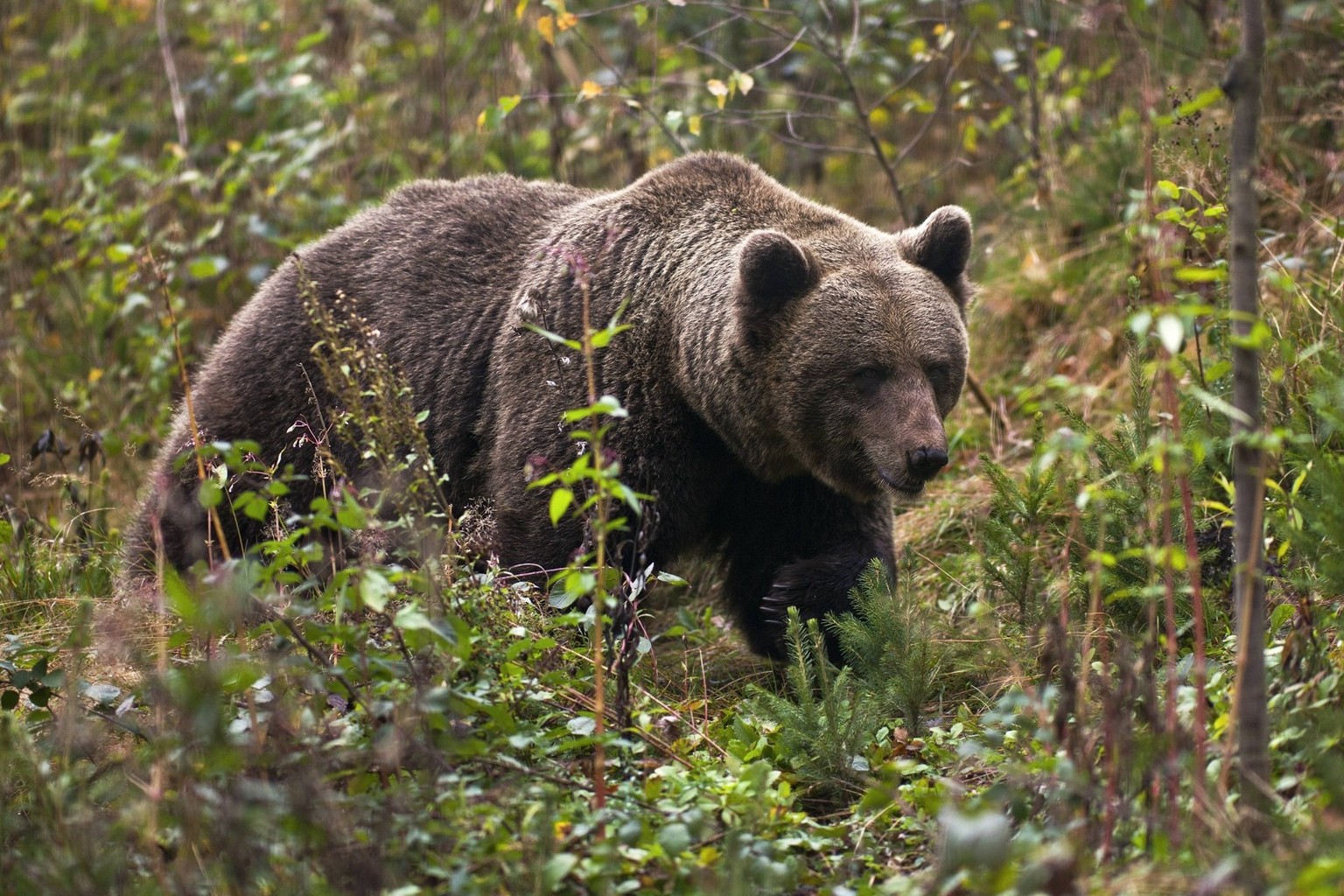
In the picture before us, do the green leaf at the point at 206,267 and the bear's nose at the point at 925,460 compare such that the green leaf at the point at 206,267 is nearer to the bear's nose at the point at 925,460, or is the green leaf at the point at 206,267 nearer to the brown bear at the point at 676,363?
the brown bear at the point at 676,363

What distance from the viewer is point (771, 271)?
16.0 ft

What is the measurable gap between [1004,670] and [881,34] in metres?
5.53

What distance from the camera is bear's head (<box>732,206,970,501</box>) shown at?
479cm

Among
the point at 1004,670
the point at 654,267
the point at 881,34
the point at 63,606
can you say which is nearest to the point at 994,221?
the point at 881,34

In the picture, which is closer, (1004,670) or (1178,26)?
(1004,670)

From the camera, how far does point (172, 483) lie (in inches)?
231

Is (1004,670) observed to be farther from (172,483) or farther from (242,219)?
(242,219)

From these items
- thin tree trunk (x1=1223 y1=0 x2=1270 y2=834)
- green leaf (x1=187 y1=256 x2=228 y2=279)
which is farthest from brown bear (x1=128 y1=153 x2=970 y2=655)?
thin tree trunk (x1=1223 y1=0 x2=1270 y2=834)

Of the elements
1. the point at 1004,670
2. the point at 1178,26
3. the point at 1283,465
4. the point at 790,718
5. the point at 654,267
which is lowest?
the point at 1004,670

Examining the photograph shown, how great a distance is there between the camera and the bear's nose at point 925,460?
4.57m

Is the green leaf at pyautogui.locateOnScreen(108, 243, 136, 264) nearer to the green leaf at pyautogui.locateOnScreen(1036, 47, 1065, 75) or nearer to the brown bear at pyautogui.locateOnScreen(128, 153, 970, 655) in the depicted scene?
the brown bear at pyautogui.locateOnScreen(128, 153, 970, 655)

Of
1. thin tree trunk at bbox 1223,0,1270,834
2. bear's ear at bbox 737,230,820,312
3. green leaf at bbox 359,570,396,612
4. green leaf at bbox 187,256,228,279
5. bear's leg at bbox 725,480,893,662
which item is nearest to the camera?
thin tree trunk at bbox 1223,0,1270,834

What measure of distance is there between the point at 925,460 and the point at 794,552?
927 millimetres

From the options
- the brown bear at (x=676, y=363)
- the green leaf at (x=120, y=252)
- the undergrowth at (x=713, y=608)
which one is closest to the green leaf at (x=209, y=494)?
the undergrowth at (x=713, y=608)
